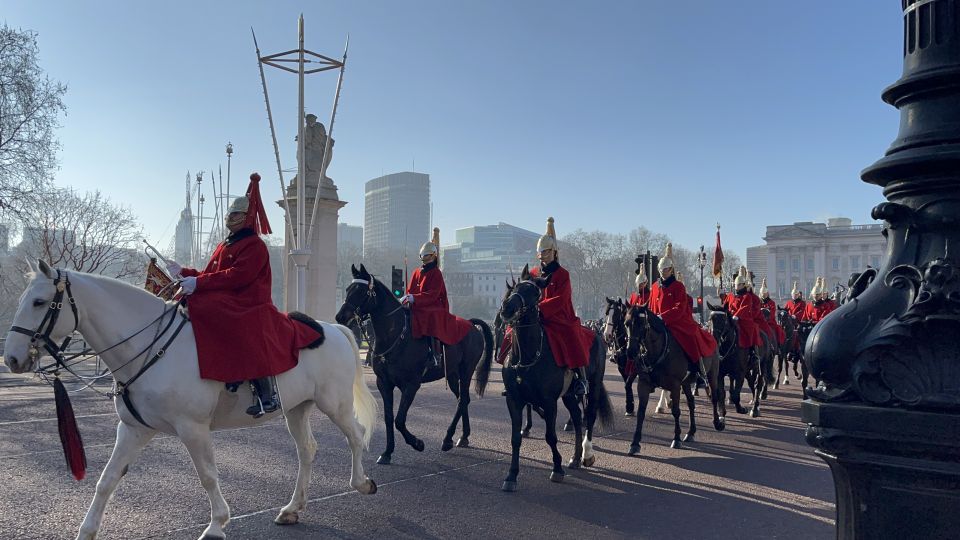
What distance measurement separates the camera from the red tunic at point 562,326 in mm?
8047

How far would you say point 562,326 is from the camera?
26.7 feet

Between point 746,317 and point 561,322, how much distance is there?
24.4 feet

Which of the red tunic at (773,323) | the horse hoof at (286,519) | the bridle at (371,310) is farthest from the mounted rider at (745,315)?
the horse hoof at (286,519)

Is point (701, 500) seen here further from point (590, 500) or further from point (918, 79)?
point (918, 79)

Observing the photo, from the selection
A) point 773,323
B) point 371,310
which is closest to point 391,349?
point 371,310

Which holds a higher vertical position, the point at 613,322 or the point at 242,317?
the point at 242,317

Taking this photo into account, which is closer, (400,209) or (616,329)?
(616,329)

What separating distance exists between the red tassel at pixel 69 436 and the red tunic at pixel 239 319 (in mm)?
902

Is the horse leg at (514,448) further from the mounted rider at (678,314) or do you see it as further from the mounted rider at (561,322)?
the mounted rider at (678,314)

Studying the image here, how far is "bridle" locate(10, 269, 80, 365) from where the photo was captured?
481cm

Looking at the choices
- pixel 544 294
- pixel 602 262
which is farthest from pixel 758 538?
pixel 602 262

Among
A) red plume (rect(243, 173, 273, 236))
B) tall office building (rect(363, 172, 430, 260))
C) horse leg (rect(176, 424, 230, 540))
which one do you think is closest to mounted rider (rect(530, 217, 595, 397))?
red plume (rect(243, 173, 273, 236))

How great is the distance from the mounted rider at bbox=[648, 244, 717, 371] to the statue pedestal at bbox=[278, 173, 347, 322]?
42.0 ft

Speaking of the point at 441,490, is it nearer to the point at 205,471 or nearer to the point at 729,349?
the point at 205,471
